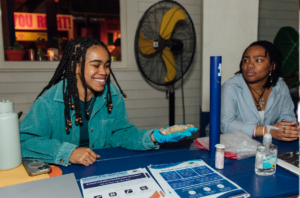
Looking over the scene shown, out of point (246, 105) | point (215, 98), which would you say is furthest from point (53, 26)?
point (215, 98)

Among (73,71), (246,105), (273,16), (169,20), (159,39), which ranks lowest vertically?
(246,105)

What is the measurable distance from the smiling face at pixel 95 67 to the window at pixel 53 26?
169 cm

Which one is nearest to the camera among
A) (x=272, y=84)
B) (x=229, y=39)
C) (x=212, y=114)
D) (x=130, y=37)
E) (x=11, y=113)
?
(x=11, y=113)

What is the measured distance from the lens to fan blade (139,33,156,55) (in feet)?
8.33

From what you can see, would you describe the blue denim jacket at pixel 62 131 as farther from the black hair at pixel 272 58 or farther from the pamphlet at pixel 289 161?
the black hair at pixel 272 58

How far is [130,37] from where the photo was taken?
2969 millimetres

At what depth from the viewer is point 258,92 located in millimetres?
1897

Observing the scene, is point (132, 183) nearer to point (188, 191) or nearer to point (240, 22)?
point (188, 191)

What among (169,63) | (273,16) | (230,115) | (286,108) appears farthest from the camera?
(273,16)

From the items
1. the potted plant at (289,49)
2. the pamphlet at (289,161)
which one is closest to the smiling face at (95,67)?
the pamphlet at (289,161)

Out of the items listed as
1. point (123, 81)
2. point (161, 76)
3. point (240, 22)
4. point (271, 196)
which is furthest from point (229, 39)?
point (271, 196)

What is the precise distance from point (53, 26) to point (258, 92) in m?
2.40

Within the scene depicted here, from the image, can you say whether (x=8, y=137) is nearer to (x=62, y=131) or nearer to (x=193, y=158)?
(x=62, y=131)

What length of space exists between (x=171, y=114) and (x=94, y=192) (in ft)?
6.77
